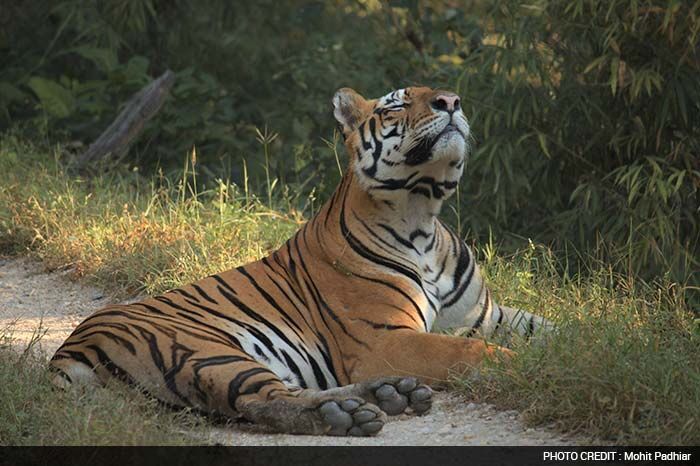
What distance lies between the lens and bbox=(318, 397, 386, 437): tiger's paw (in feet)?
12.0

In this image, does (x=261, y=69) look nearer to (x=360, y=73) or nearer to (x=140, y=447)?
(x=360, y=73)

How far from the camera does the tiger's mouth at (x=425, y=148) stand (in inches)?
174

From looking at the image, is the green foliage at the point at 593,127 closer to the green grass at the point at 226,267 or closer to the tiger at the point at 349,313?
the green grass at the point at 226,267

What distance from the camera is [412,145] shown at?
Result: 447 cm

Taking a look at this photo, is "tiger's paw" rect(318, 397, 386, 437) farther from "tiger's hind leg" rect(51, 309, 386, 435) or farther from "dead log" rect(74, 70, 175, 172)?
"dead log" rect(74, 70, 175, 172)

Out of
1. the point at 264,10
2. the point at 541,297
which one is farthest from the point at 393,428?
the point at 264,10

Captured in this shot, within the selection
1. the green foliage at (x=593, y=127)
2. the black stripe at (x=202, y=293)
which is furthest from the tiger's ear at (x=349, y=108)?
the green foliage at (x=593, y=127)

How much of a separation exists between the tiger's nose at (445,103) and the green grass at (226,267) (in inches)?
34.5

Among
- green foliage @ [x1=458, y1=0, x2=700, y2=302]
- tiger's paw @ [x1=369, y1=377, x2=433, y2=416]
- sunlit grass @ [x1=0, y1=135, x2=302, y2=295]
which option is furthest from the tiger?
green foliage @ [x1=458, y1=0, x2=700, y2=302]

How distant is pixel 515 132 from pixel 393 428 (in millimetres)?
3874

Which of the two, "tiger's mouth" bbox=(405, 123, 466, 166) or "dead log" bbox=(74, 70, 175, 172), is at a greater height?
"tiger's mouth" bbox=(405, 123, 466, 166)

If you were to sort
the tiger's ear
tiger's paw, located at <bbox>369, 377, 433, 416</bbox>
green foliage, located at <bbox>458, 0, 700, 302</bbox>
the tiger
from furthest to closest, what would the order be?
1. green foliage, located at <bbox>458, 0, 700, 302</bbox>
2. the tiger's ear
3. the tiger
4. tiger's paw, located at <bbox>369, 377, 433, 416</bbox>

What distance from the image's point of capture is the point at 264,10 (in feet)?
38.9

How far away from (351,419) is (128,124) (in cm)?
493
